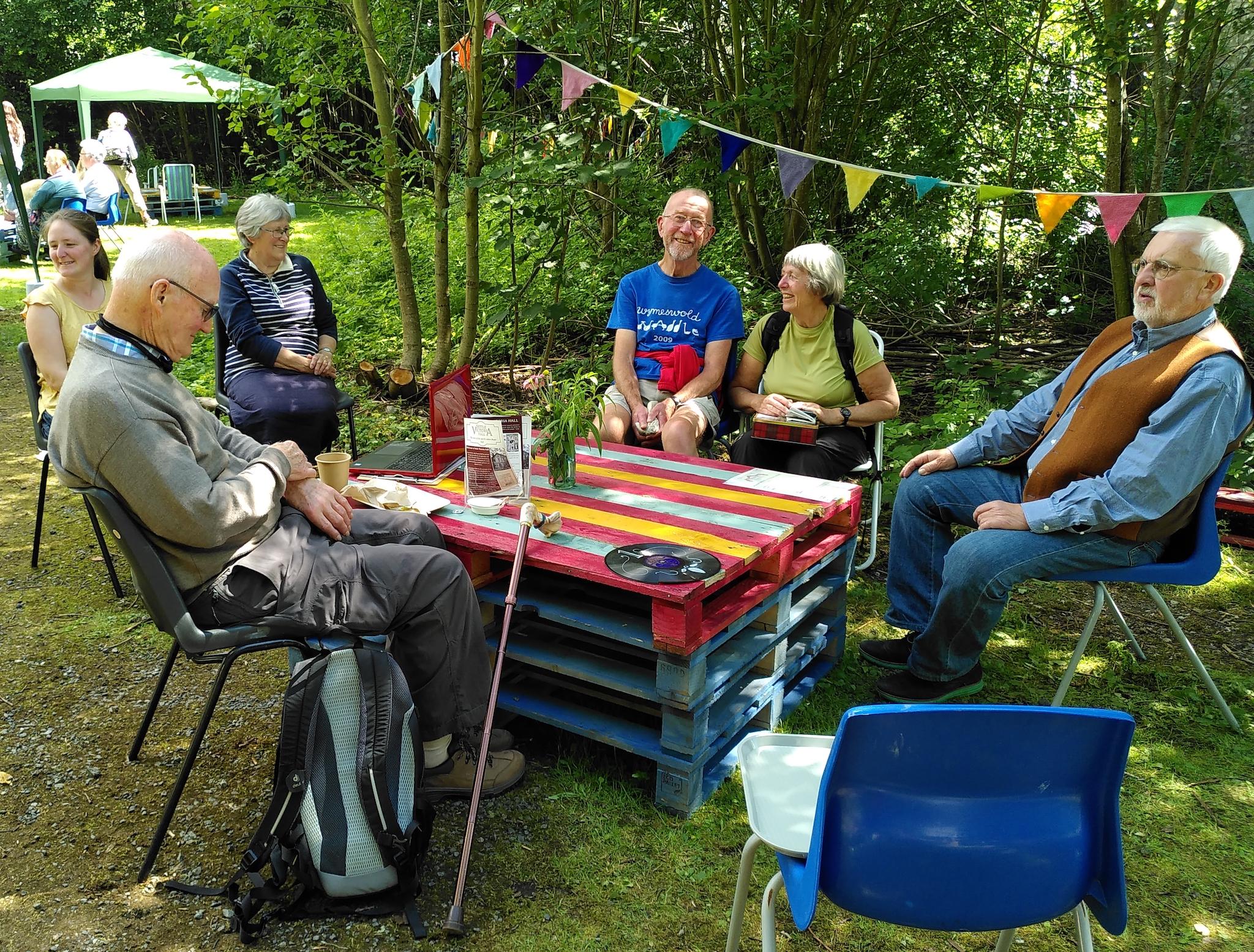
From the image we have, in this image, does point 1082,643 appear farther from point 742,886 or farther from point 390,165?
point 390,165

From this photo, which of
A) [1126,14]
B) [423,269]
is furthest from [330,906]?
[423,269]

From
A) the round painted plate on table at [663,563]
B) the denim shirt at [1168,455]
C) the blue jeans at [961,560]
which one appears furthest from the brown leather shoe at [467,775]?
the denim shirt at [1168,455]

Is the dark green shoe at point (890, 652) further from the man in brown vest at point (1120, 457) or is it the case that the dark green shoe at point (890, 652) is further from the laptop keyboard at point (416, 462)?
the laptop keyboard at point (416, 462)

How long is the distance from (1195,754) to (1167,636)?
791mm

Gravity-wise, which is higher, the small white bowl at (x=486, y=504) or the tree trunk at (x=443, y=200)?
the tree trunk at (x=443, y=200)

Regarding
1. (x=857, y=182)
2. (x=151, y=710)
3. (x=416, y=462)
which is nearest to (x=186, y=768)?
(x=151, y=710)

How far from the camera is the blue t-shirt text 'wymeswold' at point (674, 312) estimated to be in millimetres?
3859

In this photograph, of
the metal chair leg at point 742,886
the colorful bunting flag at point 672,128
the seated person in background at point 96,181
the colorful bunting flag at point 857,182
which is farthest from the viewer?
the seated person in background at point 96,181

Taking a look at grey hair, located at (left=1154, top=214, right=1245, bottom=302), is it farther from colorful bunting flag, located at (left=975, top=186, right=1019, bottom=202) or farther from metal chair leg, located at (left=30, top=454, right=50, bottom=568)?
metal chair leg, located at (left=30, top=454, right=50, bottom=568)

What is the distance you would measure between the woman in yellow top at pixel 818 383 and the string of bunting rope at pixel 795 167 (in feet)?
1.01

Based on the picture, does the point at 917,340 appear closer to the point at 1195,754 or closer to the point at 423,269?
the point at 1195,754

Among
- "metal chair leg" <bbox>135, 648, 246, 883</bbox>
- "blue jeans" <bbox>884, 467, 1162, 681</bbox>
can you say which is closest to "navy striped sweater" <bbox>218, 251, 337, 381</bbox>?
"metal chair leg" <bbox>135, 648, 246, 883</bbox>

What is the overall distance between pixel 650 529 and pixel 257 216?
2.29 meters

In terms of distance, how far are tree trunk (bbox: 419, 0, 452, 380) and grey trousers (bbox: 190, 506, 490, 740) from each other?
10.6 ft
